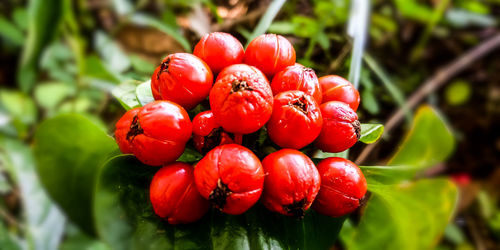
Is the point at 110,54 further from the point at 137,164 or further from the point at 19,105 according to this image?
the point at 137,164

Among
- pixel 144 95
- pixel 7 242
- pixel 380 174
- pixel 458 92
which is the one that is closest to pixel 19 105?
pixel 7 242

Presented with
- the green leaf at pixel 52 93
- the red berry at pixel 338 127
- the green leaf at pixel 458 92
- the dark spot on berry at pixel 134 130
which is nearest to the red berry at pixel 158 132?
the dark spot on berry at pixel 134 130

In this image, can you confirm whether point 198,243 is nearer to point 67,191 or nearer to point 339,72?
point 67,191

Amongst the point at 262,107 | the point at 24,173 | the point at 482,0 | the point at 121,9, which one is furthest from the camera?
the point at 482,0

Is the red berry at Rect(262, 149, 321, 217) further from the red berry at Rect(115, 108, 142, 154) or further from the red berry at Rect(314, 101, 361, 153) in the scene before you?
the red berry at Rect(115, 108, 142, 154)

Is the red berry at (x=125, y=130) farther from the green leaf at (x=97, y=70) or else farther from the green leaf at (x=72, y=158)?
the green leaf at (x=97, y=70)

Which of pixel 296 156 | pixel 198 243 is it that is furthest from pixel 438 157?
pixel 198 243

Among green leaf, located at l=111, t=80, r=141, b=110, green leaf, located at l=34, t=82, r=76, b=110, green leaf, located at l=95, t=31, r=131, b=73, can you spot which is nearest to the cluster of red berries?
green leaf, located at l=111, t=80, r=141, b=110
